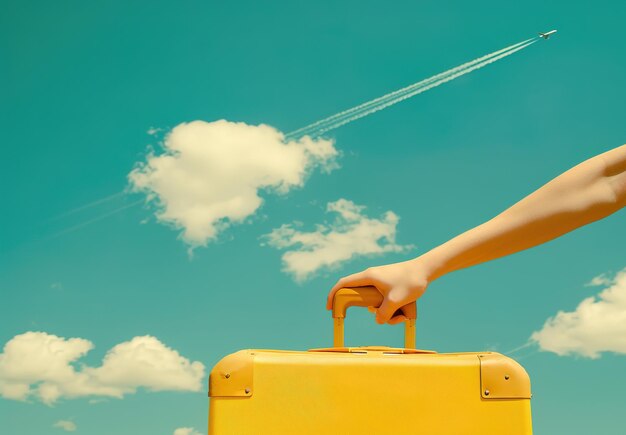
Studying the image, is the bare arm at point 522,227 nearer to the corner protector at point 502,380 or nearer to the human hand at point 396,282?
the human hand at point 396,282

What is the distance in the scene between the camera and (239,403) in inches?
127

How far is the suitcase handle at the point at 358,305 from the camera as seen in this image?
3.55 m

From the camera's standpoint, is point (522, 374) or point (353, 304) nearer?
point (522, 374)

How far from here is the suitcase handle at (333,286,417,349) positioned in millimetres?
3555

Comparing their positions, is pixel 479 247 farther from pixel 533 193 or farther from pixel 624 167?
pixel 624 167

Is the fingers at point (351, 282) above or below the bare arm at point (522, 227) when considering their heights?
below

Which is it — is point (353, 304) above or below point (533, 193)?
below

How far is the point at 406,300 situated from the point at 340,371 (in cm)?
48

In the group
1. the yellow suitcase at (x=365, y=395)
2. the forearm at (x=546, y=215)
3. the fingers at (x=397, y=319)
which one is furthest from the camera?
the fingers at (x=397, y=319)

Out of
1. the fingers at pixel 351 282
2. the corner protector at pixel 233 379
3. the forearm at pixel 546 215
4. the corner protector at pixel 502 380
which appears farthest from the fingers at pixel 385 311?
the corner protector at pixel 233 379

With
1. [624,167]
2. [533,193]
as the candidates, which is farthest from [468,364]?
[624,167]

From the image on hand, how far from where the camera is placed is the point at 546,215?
336cm

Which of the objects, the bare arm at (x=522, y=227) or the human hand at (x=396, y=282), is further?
the human hand at (x=396, y=282)

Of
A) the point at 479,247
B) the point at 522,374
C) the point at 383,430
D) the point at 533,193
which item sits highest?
the point at 533,193
